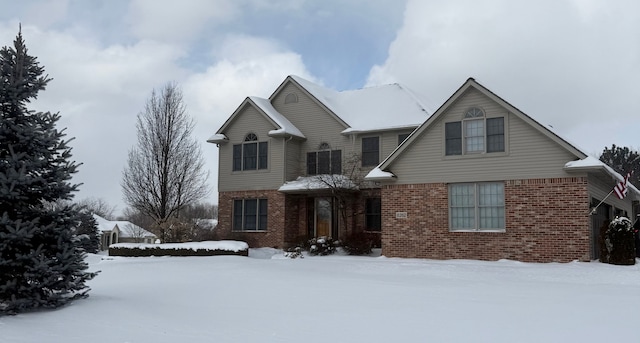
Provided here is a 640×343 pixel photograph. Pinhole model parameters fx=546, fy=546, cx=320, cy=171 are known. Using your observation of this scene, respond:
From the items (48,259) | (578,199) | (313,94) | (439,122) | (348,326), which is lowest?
(348,326)

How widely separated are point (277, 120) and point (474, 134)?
10029mm

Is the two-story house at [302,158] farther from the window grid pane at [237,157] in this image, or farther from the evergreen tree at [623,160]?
the evergreen tree at [623,160]

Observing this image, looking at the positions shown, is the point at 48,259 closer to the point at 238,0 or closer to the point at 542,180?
the point at 238,0

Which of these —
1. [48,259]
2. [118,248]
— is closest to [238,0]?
[48,259]

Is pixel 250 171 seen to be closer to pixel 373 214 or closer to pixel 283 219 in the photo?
pixel 283 219

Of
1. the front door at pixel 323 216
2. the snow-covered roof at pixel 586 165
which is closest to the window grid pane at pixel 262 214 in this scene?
the front door at pixel 323 216

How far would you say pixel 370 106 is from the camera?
2691 cm

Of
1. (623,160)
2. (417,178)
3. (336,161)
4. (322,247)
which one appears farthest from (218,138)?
(623,160)

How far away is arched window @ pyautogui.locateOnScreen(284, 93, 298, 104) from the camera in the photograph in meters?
27.1

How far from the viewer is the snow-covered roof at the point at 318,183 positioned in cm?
2320

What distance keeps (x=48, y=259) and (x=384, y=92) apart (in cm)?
2138

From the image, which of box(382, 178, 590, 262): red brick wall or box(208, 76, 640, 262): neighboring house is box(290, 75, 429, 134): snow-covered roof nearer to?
box(208, 76, 640, 262): neighboring house

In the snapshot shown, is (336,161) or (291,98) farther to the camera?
(291,98)

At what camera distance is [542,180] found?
1739 centimetres
